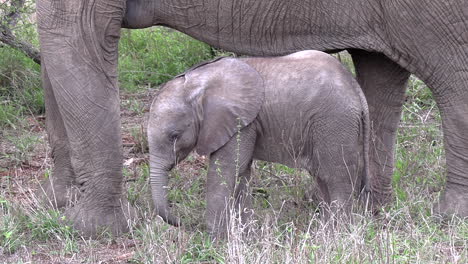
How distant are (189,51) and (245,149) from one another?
10.9 feet

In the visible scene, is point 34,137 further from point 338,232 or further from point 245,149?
point 338,232

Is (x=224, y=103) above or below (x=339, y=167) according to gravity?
above

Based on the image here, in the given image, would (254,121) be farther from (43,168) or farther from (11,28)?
(11,28)

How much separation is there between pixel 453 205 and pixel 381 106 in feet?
2.45

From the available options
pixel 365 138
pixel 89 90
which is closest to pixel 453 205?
pixel 365 138

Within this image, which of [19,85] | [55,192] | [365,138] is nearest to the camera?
[365,138]

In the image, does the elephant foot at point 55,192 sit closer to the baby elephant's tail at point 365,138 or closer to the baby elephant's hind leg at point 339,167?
the baby elephant's hind leg at point 339,167

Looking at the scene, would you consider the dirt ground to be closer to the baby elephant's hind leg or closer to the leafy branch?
the leafy branch

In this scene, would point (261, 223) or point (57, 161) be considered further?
point (57, 161)

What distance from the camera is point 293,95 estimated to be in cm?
478

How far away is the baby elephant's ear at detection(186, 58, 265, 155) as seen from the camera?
476cm

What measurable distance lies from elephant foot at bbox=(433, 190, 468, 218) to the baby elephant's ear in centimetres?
112

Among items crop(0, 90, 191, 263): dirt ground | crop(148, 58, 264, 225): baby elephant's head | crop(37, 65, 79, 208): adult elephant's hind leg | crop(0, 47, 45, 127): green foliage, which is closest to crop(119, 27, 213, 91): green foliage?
crop(0, 90, 191, 263): dirt ground

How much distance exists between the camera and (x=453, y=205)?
5.09 m
